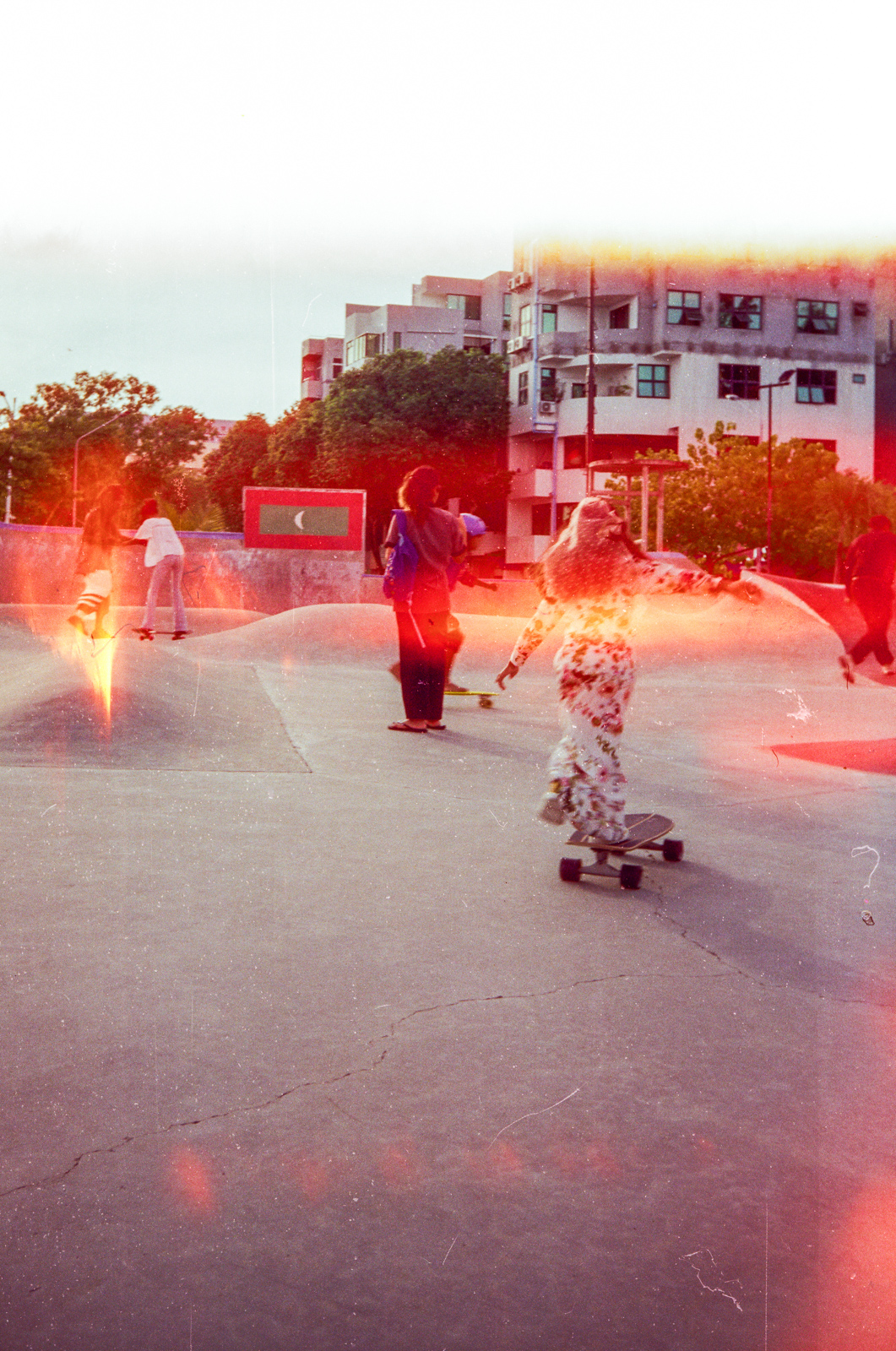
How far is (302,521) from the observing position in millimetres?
34844

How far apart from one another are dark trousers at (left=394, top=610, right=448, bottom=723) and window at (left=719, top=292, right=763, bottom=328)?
5411cm

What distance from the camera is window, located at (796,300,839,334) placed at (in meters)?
63.2

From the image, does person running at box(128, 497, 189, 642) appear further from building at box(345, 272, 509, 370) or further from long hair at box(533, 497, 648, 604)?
building at box(345, 272, 509, 370)

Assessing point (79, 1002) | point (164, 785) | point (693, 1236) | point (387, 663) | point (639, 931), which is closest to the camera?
point (693, 1236)

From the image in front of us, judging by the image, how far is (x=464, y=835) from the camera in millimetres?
7348

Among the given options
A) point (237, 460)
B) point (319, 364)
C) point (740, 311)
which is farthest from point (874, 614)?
point (319, 364)

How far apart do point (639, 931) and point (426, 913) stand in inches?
33.4

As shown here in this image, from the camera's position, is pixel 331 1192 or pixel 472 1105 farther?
pixel 472 1105

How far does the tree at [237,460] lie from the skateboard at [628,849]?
218ft

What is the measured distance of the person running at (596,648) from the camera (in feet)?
21.3

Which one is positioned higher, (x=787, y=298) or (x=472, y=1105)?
(x=787, y=298)

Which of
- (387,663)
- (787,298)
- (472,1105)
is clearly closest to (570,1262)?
(472,1105)

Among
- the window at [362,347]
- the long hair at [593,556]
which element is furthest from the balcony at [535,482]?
the long hair at [593,556]

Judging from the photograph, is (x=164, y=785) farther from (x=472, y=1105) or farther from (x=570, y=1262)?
(x=570, y=1262)
